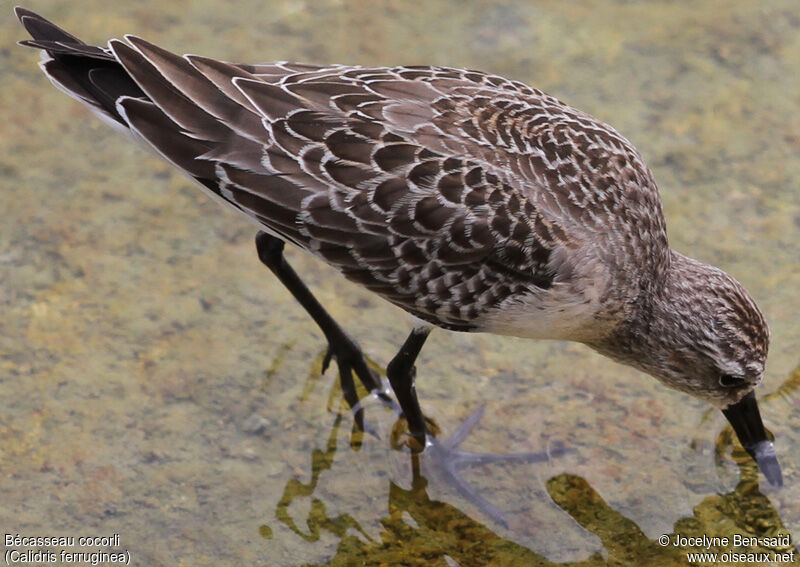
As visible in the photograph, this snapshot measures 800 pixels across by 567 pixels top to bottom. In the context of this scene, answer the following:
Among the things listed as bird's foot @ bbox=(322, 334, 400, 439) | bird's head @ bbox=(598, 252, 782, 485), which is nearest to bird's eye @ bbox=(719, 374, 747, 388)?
bird's head @ bbox=(598, 252, 782, 485)

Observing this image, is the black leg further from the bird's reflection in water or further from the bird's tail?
the bird's tail

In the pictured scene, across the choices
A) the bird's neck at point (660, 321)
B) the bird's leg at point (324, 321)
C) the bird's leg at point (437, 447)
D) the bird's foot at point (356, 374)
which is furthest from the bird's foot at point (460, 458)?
the bird's neck at point (660, 321)

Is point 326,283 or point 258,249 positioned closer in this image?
point 258,249

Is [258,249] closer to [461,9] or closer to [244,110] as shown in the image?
[244,110]

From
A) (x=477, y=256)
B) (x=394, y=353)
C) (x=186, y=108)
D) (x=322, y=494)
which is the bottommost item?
(x=322, y=494)

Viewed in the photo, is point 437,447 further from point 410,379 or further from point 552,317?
point 552,317

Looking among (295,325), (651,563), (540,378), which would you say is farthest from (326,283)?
(651,563)
